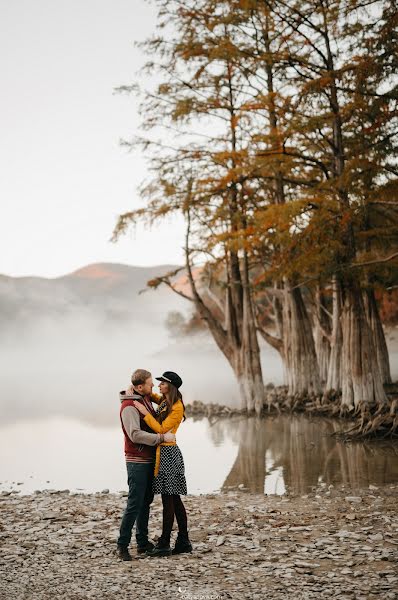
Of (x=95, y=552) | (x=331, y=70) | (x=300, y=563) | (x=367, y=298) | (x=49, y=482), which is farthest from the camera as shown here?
(x=367, y=298)

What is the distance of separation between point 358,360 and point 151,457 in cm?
1115

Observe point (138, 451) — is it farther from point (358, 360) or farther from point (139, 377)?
point (358, 360)

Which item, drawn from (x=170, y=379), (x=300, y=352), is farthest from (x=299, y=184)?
(x=170, y=379)

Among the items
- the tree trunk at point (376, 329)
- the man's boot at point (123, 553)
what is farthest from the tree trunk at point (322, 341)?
the man's boot at point (123, 553)

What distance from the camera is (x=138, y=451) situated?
6.53 m

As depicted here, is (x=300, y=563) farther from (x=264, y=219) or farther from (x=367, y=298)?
(x=367, y=298)

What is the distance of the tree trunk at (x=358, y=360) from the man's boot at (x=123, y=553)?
10967mm

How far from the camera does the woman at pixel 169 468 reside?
21.3 feet

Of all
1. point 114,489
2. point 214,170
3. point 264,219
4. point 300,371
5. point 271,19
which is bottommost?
point 114,489

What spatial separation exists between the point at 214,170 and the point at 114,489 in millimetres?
11021

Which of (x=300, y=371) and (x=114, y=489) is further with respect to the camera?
(x=300, y=371)

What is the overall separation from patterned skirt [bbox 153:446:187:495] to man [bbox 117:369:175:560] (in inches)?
3.8

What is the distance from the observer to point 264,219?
16.5 metres

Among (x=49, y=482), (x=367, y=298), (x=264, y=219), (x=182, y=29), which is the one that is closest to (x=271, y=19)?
(x=182, y=29)
